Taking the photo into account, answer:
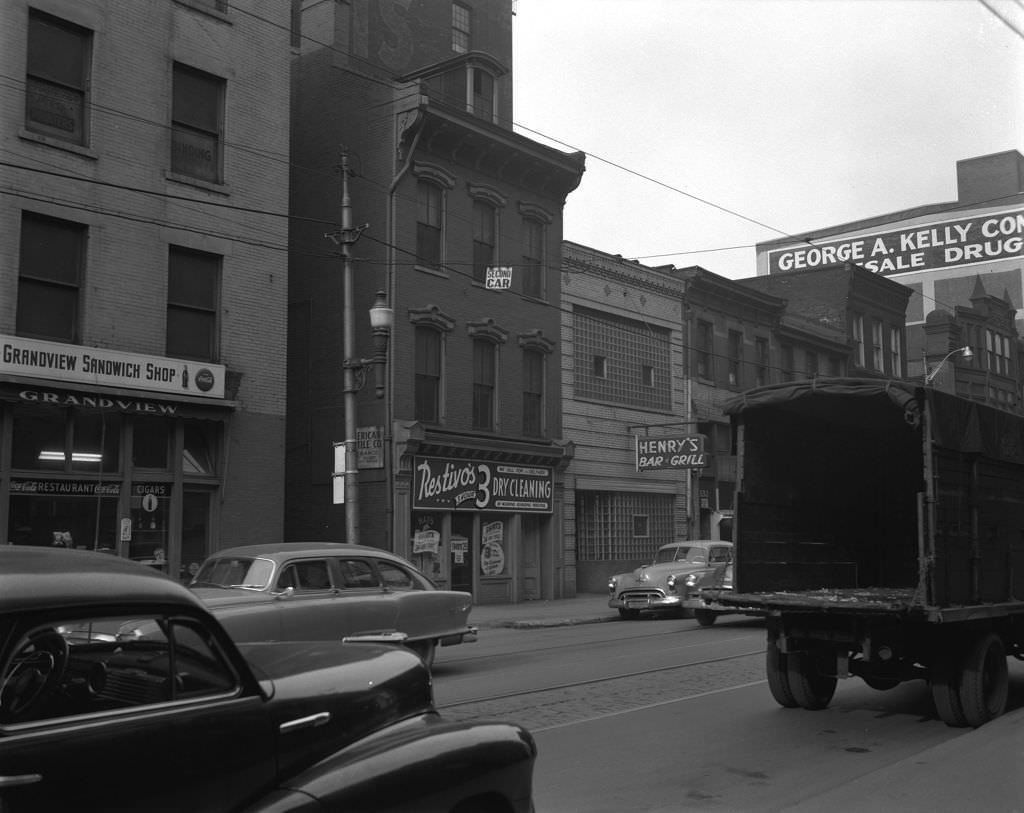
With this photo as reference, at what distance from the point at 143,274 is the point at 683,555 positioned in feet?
40.3

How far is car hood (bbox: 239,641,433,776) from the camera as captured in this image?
3.88 metres

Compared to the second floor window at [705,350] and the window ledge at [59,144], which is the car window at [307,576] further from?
the second floor window at [705,350]

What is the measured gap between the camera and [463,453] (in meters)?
25.7

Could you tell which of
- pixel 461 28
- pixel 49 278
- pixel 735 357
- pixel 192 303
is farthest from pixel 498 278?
pixel 735 357

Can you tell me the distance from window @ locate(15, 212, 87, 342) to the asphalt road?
8.54m

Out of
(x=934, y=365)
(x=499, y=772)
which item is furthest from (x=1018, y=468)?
(x=934, y=365)

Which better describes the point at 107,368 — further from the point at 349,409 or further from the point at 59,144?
the point at 349,409

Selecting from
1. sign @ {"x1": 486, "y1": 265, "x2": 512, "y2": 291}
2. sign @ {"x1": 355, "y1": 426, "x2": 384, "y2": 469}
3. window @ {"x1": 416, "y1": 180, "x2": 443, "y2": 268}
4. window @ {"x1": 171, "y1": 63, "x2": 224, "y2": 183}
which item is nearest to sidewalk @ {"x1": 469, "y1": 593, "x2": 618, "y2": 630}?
sign @ {"x1": 355, "y1": 426, "x2": 384, "y2": 469}

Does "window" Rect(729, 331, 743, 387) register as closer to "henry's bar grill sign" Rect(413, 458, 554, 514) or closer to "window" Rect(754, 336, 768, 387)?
"window" Rect(754, 336, 768, 387)

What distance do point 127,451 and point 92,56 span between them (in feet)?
22.5

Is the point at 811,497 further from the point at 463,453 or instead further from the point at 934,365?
the point at 934,365

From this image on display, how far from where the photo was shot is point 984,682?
9.48m

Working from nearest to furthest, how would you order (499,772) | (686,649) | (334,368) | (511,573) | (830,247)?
(499,772)
(686,649)
(334,368)
(511,573)
(830,247)

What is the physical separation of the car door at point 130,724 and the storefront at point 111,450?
14736 mm
